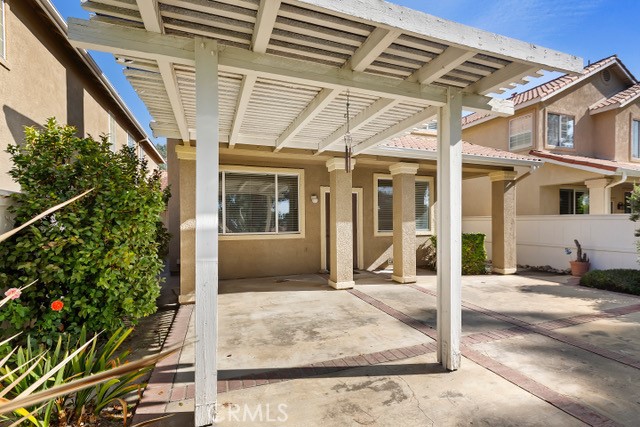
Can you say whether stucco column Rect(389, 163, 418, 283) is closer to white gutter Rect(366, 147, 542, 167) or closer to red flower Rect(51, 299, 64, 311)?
white gutter Rect(366, 147, 542, 167)

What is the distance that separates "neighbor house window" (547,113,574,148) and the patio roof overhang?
33.4ft

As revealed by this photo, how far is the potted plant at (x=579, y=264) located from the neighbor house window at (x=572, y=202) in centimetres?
328

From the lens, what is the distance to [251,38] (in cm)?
266

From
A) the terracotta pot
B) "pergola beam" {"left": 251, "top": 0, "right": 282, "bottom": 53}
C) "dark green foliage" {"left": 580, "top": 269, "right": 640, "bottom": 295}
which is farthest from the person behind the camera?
the terracotta pot

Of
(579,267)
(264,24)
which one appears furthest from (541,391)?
(579,267)

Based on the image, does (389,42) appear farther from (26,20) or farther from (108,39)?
(26,20)

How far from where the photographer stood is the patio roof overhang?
235 cm

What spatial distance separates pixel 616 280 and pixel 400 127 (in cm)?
656

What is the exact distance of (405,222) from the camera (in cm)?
766

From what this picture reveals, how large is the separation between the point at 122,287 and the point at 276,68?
3.08 metres

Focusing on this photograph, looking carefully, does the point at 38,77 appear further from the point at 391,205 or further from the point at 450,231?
the point at 391,205

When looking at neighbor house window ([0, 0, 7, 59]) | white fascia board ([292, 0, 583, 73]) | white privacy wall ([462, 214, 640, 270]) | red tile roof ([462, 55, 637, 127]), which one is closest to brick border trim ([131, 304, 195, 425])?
white fascia board ([292, 0, 583, 73])

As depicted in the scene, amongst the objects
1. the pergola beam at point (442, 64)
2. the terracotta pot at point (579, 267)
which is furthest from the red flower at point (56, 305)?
the terracotta pot at point (579, 267)

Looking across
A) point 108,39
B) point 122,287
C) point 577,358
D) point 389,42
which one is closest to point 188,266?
point 122,287
